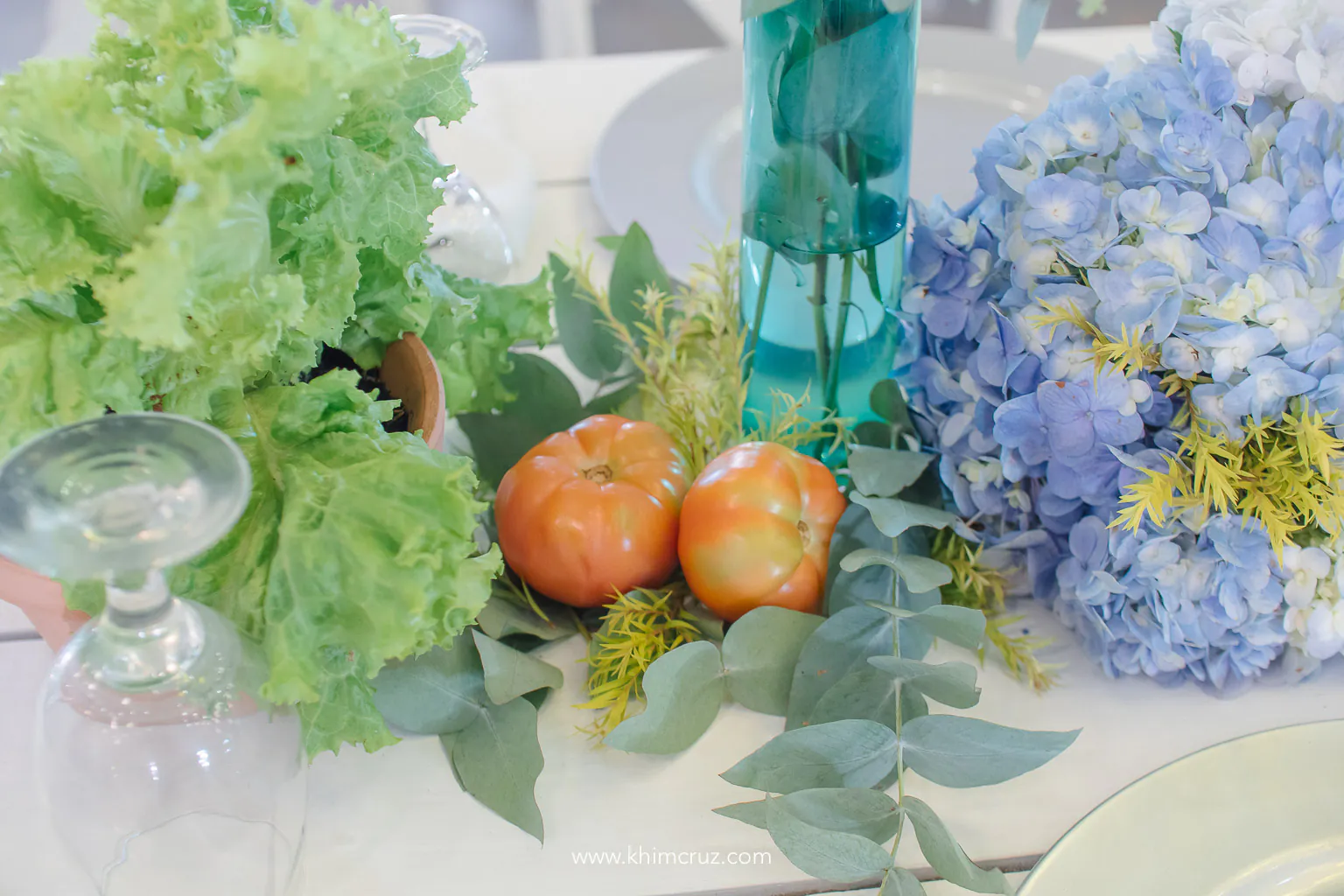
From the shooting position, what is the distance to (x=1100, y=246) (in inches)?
15.3

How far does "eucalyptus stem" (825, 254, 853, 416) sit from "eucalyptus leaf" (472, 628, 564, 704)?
17 centimetres

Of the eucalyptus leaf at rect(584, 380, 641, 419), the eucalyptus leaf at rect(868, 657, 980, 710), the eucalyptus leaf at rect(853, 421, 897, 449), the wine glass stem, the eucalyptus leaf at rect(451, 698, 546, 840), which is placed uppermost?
the wine glass stem

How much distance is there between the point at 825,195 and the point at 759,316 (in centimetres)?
7

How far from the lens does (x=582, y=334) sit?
1.81ft

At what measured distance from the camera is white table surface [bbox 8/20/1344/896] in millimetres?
387

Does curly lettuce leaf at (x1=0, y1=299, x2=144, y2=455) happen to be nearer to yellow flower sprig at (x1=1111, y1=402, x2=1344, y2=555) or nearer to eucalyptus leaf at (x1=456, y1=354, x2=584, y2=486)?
eucalyptus leaf at (x1=456, y1=354, x2=584, y2=486)

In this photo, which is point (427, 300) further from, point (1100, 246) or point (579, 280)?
point (1100, 246)

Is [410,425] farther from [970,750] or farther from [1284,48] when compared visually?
[1284,48]

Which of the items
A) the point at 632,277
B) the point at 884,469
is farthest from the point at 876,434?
the point at 632,277

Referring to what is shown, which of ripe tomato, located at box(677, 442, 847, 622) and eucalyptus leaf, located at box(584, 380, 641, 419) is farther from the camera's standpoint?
eucalyptus leaf, located at box(584, 380, 641, 419)

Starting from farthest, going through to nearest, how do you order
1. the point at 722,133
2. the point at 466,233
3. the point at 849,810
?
1. the point at 722,133
2. the point at 466,233
3. the point at 849,810

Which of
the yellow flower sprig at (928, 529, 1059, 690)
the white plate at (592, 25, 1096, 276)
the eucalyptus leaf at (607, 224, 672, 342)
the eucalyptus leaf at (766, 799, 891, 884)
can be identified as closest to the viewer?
the eucalyptus leaf at (766, 799, 891, 884)

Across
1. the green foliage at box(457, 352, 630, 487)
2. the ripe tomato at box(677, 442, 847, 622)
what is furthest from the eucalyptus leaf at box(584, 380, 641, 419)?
the ripe tomato at box(677, 442, 847, 622)

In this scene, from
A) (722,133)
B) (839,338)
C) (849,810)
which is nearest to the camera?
(849,810)
